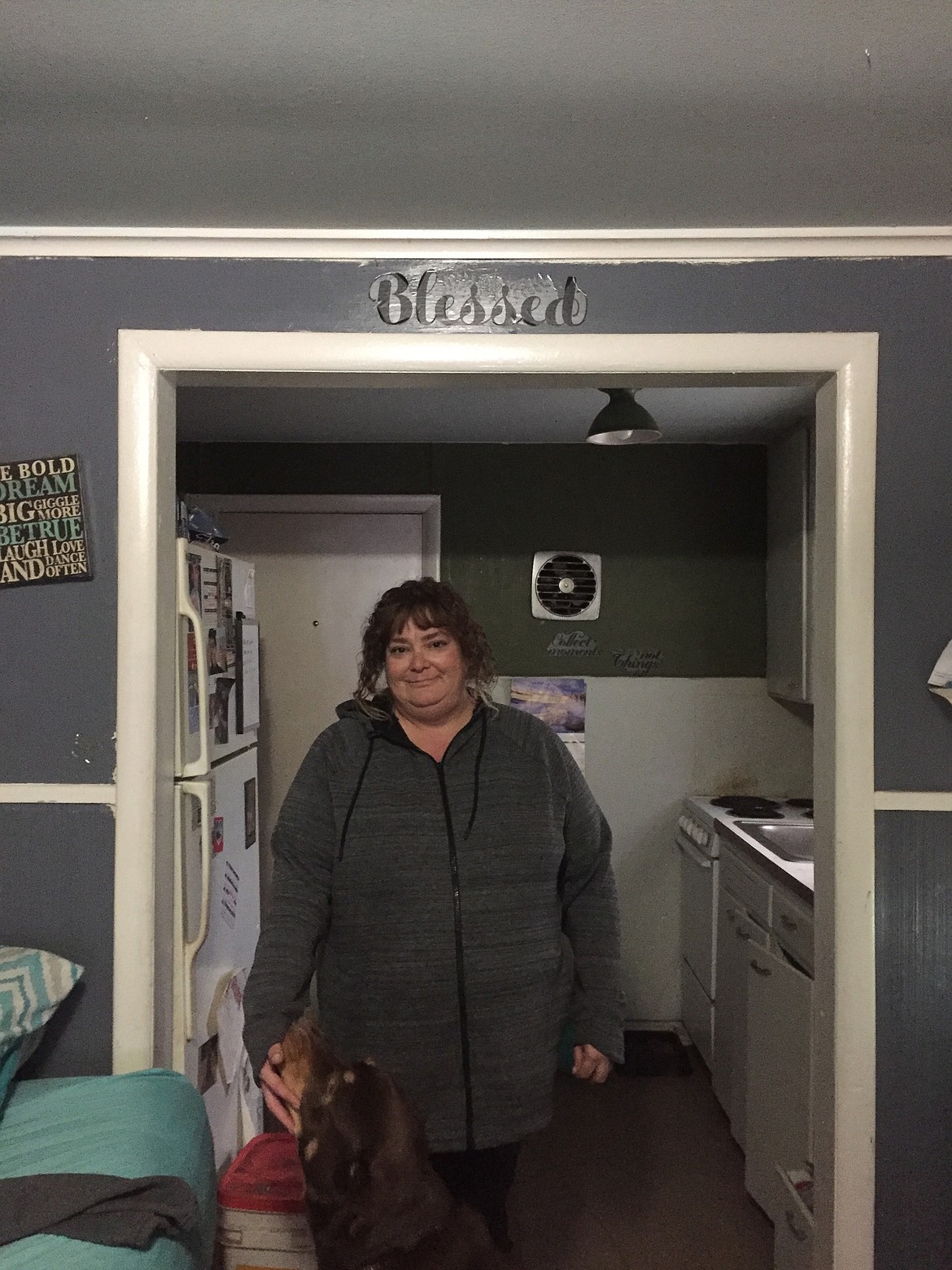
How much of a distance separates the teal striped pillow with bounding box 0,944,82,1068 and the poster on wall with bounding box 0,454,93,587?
0.56 m

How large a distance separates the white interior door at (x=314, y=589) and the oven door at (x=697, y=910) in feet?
4.72

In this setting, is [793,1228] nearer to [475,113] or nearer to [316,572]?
[475,113]

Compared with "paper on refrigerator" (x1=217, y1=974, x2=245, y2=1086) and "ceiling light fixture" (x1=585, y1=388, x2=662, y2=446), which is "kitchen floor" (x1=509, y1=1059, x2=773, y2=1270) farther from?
"ceiling light fixture" (x1=585, y1=388, x2=662, y2=446)

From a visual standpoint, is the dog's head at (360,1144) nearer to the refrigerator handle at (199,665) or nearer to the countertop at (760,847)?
the refrigerator handle at (199,665)

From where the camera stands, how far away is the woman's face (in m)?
1.55

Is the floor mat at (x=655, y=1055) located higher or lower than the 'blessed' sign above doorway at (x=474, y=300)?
lower

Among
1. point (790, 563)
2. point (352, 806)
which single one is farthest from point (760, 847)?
point (352, 806)

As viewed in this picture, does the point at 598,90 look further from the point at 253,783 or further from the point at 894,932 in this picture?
the point at 253,783

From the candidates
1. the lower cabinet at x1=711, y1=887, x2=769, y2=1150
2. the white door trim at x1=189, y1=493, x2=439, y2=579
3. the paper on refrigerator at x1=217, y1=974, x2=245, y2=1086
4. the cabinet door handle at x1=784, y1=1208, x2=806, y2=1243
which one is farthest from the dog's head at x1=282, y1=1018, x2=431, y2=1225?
the white door trim at x1=189, y1=493, x2=439, y2=579

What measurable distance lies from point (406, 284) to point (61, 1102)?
1280mm

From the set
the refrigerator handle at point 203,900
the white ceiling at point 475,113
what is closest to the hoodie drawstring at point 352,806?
the refrigerator handle at point 203,900

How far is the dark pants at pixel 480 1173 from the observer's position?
153 centimetres

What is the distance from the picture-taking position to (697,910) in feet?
10.4

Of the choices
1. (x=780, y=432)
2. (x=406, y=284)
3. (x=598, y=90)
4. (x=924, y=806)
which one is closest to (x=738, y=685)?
(x=780, y=432)
